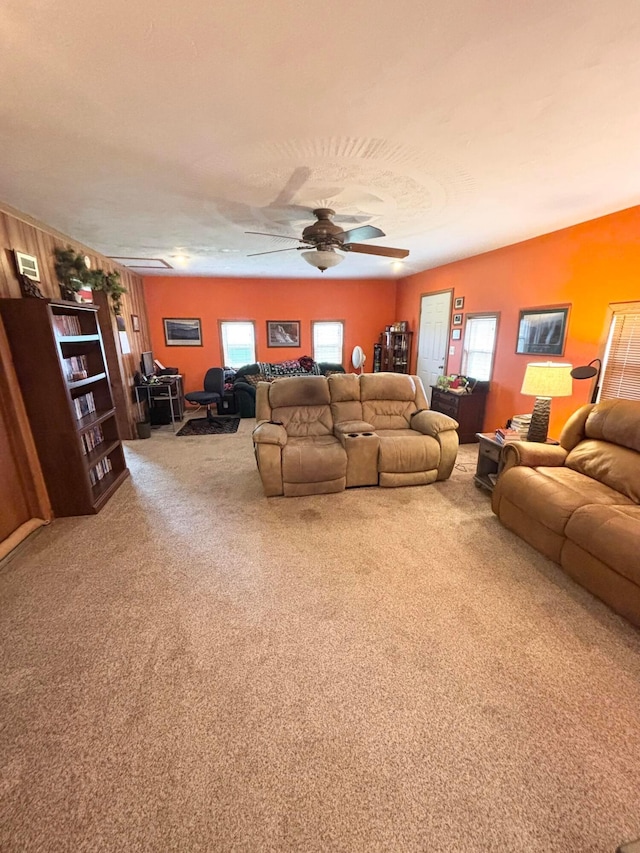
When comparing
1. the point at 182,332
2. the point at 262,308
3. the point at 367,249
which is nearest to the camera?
the point at 367,249

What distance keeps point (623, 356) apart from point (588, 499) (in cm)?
158

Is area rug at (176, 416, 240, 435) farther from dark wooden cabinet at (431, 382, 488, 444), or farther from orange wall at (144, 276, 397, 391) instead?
dark wooden cabinet at (431, 382, 488, 444)

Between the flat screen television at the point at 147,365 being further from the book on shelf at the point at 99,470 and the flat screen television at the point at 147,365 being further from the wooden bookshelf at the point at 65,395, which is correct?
the book on shelf at the point at 99,470

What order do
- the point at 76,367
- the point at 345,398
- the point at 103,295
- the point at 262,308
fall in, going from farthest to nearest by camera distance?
1. the point at 262,308
2. the point at 103,295
3. the point at 345,398
4. the point at 76,367

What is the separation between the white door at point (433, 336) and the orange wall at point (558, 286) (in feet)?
1.30

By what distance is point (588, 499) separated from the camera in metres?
2.17

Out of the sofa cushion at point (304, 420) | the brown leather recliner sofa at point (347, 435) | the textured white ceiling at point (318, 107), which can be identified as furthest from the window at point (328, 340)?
the textured white ceiling at point (318, 107)

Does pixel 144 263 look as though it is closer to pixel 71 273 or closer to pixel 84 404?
pixel 71 273

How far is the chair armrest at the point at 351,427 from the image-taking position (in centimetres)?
339

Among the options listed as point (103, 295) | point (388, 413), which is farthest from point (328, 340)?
point (103, 295)

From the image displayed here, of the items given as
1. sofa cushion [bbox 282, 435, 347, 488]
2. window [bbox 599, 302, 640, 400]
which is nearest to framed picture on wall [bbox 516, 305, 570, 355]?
window [bbox 599, 302, 640, 400]

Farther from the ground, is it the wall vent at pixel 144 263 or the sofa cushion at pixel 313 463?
the wall vent at pixel 144 263

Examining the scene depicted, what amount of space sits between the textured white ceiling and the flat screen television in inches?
120

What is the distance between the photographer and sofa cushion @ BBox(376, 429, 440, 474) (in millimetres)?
3281
